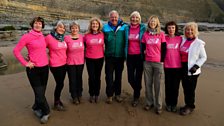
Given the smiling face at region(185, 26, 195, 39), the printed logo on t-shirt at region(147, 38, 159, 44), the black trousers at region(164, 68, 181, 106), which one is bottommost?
the black trousers at region(164, 68, 181, 106)

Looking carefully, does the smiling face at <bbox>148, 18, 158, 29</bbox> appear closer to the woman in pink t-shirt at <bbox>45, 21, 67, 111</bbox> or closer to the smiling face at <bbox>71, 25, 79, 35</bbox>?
the smiling face at <bbox>71, 25, 79, 35</bbox>

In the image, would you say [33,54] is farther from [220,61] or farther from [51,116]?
[220,61]

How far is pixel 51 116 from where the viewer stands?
481 cm

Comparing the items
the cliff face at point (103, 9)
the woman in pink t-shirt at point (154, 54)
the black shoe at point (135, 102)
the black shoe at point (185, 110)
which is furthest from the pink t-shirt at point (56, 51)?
the cliff face at point (103, 9)

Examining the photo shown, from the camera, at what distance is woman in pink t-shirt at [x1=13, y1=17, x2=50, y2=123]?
4.29 m

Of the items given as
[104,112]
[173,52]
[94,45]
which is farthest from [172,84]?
[94,45]

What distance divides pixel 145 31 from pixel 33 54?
6.50 feet

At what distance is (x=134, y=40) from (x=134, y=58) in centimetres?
34

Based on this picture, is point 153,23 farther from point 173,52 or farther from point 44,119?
point 44,119

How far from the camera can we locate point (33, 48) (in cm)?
434

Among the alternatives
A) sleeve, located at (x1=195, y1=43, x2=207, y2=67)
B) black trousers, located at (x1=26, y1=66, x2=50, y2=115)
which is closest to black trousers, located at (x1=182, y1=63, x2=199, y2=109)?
sleeve, located at (x1=195, y1=43, x2=207, y2=67)

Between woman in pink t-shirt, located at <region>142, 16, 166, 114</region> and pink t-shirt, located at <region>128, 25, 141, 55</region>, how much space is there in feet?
0.52

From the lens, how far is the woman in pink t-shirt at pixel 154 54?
483 cm

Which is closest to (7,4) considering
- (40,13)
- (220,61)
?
(40,13)
